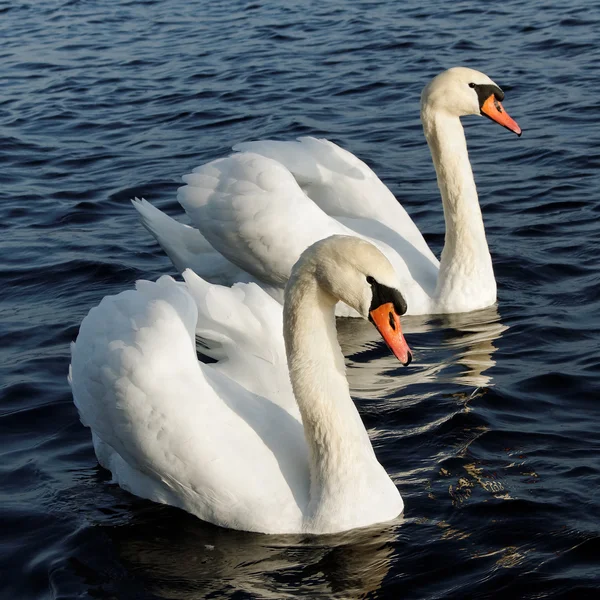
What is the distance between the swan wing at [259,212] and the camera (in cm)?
856

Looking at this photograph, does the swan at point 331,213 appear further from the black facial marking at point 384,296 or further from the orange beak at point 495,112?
the black facial marking at point 384,296

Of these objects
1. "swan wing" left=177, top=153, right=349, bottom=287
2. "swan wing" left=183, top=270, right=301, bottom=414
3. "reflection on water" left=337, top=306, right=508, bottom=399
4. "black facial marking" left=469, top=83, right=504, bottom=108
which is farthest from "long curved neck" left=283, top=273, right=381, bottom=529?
"black facial marking" left=469, top=83, right=504, bottom=108

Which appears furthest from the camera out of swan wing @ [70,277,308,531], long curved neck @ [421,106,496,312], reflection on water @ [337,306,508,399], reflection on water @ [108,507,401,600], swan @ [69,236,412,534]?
long curved neck @ [421,106,496,312]

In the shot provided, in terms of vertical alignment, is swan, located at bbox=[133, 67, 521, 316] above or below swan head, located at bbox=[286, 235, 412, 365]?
below

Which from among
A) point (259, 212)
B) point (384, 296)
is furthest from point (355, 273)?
point (259, 212)

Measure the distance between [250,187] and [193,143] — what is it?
479 cm

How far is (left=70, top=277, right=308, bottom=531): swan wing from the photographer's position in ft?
19.0

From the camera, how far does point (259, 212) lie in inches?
338

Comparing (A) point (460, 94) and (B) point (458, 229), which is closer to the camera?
(A) point (460, 94)

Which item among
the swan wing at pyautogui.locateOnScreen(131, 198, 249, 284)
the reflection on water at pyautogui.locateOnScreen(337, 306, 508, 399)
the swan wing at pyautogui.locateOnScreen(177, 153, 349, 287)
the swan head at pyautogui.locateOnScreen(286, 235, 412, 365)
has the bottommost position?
the reflection on water at pyautogui.locateOnScreen(337, 306, 508, 399)

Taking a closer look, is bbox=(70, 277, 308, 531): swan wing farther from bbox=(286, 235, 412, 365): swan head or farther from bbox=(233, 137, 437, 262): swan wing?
bbox=(233, 137, 437, 262): swan wing

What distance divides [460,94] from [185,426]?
4.16m

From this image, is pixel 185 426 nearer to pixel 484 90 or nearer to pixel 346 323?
pixel 346 323

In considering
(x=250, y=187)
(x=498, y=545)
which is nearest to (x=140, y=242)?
(x=250, y=187)
